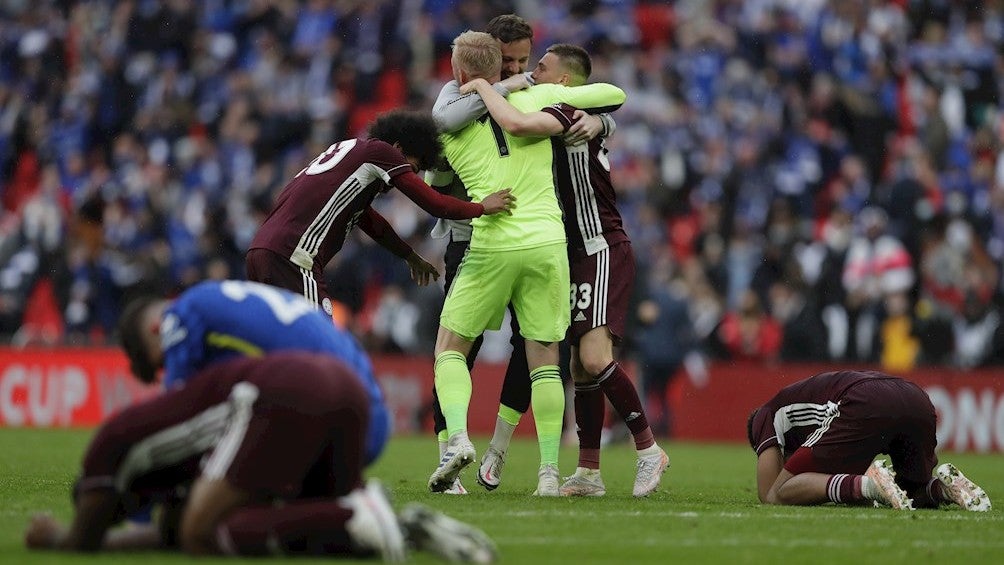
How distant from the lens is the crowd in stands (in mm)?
19828

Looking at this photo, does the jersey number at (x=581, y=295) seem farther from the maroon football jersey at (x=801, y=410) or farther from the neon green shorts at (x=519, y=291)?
the maroon football jersey at (x=801, y=410)

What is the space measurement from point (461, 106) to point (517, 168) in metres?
0.48

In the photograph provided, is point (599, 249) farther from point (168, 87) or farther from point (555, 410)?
point (168, 87)

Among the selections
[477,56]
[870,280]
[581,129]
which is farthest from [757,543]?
[870,280]

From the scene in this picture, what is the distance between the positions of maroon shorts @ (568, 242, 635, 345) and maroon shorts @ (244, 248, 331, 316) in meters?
1.51

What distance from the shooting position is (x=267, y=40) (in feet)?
87.5

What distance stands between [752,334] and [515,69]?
1032 cm

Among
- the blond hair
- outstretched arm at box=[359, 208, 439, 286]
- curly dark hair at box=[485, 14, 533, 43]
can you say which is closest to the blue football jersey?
outstretched arm at box=[359, 208, 439, 286]

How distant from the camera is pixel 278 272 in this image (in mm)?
9156

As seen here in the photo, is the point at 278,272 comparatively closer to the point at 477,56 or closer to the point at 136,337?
the point at 477,56

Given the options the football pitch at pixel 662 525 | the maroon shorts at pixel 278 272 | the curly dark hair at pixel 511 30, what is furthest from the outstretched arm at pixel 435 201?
the football pitch at pixel 662 525

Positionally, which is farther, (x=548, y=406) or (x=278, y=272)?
→ (x=548, y=406)

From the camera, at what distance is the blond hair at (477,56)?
9.77 metres

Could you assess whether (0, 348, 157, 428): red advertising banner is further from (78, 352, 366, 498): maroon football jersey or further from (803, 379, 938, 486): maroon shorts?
(78, 352, 366, 498): maroon football jersey
